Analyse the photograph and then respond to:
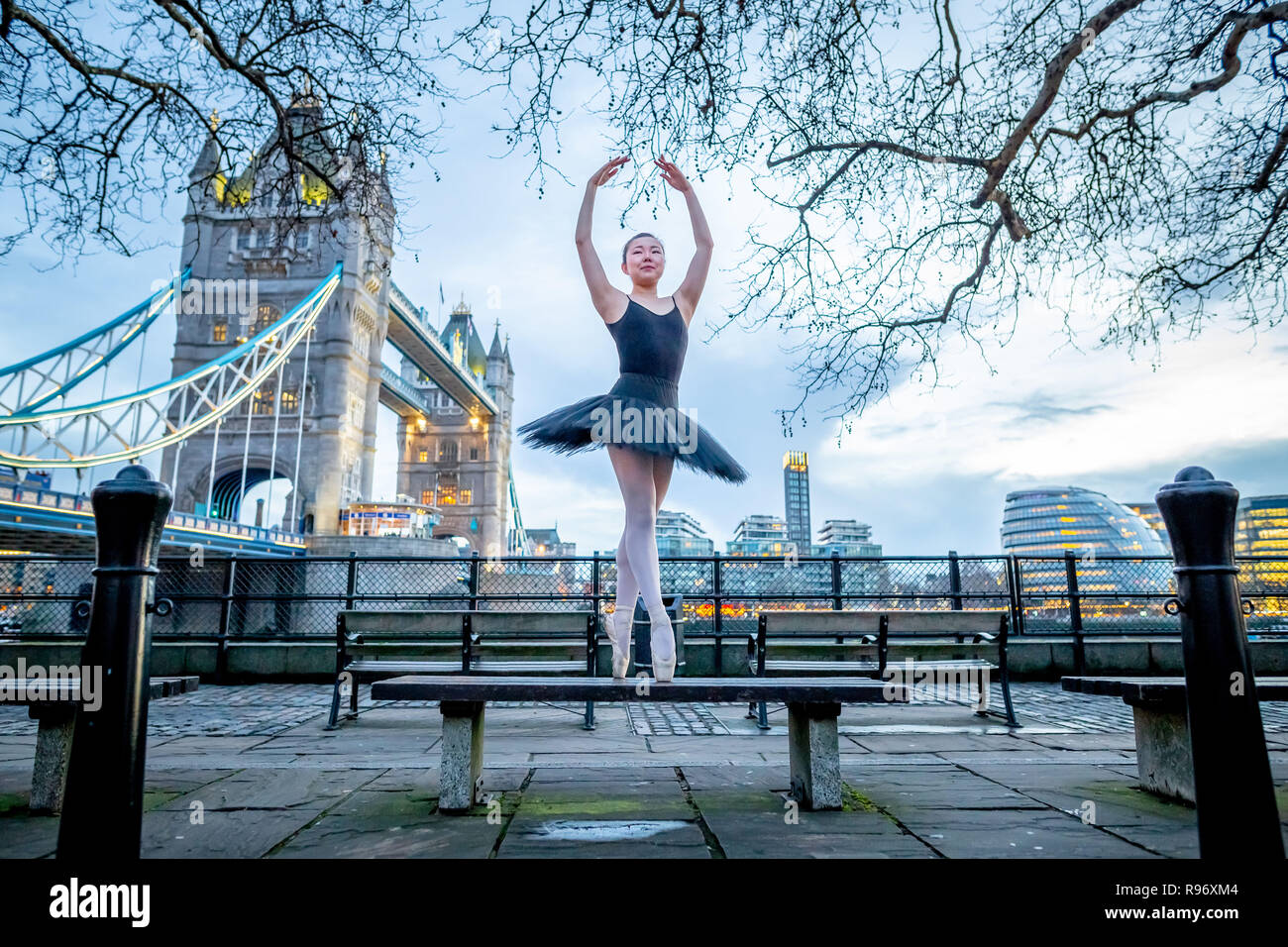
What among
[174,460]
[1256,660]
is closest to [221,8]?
[1256,660]

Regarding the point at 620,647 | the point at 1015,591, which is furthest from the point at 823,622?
the point at 1015,591

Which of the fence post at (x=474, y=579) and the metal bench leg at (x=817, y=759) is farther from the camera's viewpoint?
the fence post at (x=474, y=579)

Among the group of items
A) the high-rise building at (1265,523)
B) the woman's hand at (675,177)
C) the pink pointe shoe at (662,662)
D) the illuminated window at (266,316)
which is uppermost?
the illuminated window at (266,316)

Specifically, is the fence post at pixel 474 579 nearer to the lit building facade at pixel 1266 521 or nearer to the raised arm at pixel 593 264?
the raised arm at pixel 593 264

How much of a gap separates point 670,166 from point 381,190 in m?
3.80

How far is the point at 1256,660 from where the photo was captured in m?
7.23

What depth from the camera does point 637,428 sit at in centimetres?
276

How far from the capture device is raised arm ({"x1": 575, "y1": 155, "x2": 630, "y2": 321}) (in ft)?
9.71

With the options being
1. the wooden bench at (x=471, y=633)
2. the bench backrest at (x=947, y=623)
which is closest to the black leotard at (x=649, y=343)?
the wooden bench at (x=471, y=633)

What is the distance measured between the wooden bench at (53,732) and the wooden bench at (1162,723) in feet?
12.7

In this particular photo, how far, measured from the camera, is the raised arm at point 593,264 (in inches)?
117

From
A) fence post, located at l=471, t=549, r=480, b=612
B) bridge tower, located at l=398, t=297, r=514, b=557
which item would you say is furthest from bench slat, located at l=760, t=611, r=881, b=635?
bridge tower, located at l=398, t=297, r=514, b=557

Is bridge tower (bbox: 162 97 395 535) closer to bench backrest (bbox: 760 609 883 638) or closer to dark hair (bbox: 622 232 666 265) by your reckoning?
bench backrest (bbox: 760 609 883 638)
